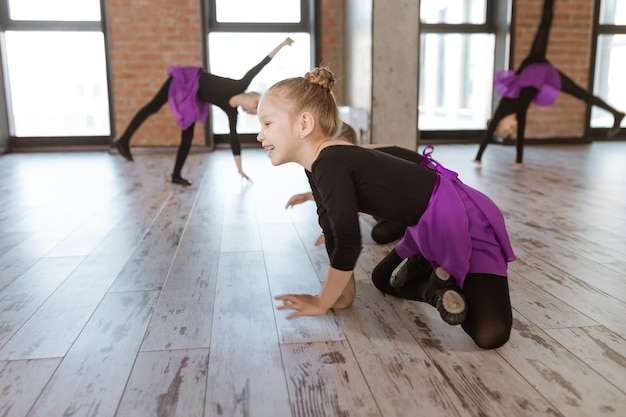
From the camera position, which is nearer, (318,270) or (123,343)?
(123,343)

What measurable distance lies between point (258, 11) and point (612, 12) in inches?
170

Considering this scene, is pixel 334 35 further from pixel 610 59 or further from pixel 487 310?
pixel 487 310

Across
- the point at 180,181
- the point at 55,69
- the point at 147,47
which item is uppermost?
the point at 147,47

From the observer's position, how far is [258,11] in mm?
6809

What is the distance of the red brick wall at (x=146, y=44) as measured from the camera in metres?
6.32

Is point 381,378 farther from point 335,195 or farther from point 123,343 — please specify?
point 123,343

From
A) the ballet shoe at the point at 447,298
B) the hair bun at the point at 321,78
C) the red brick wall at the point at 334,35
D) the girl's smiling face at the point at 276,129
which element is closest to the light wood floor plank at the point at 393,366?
the ballet shoe at the point at 447,298


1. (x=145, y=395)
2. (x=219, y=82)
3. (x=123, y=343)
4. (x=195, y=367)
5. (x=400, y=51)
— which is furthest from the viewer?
(x=400, y=51)

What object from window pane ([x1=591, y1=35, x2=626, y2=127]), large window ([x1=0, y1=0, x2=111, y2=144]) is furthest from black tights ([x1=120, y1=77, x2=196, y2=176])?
window pane ([x1=591, y1=35, x2=626, y2=127])

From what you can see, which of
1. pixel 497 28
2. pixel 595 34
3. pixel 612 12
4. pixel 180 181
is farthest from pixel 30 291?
pixel 612 12

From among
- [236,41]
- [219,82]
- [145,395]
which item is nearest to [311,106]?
[145,395]

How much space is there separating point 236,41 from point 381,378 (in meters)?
6.05

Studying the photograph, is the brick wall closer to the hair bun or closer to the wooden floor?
the wooden floor

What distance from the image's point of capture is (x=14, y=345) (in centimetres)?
157
